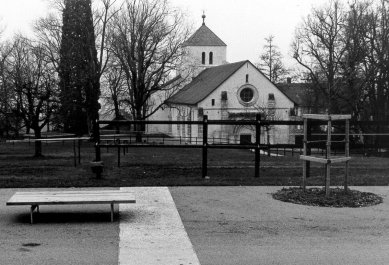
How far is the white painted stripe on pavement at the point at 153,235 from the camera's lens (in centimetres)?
671

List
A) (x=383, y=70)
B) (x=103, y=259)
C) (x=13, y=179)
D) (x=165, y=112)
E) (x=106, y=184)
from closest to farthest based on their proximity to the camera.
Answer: (x=103, y=259)
(x=106, y=184)
(x=13, y=179)
(x=383, y=70)
(x=165, y=112)

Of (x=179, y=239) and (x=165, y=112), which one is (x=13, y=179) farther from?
(x=165, y=112)

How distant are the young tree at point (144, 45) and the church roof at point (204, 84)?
6887 mm

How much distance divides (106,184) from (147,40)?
37.0m

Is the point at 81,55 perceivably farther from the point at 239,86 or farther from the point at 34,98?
the point at 34,98

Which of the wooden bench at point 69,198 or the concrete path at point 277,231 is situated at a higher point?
the wooden bench at point 69,198

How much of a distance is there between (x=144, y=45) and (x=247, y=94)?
16.8 metres

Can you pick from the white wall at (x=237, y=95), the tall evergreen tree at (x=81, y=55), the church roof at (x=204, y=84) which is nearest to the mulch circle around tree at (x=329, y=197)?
the tall evergreen tree at (x=81, y=55)

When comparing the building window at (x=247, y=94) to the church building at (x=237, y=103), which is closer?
the church building at (x=237, y=103)

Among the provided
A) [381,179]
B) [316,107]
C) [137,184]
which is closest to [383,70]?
[316,107]

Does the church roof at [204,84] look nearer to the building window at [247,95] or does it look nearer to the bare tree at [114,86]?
the building window at [247,95]

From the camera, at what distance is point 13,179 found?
12.9m

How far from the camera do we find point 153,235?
7770mm

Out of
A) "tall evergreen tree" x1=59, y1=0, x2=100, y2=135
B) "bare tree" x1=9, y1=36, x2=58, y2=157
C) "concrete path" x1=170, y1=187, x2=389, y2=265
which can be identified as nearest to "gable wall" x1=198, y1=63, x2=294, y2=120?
"tall evergreen tree" x1=59, y1=0, x2=100, y2=135
